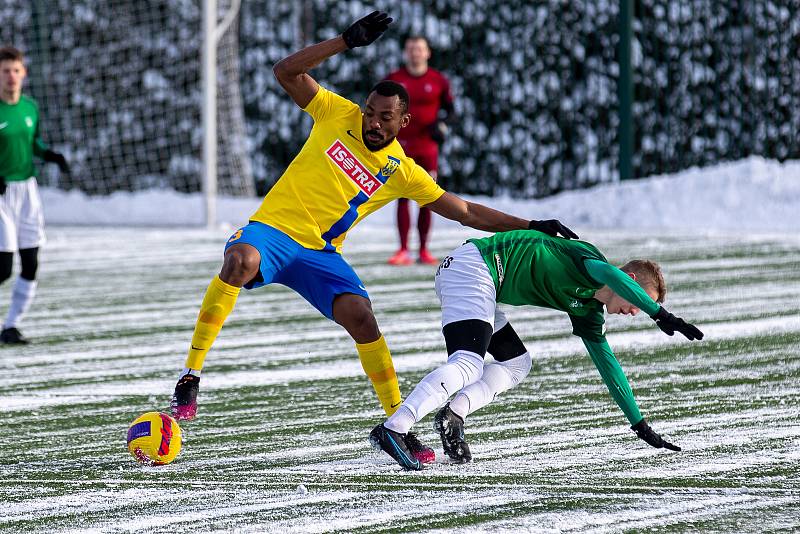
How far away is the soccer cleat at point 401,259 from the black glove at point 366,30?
27.0 ft

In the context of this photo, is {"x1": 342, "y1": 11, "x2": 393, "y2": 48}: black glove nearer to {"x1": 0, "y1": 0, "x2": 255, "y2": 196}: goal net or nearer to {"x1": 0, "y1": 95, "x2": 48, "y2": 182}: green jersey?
{"x1": 0, "y1": 95, "x2": 48, "y2": 182}: green jersey

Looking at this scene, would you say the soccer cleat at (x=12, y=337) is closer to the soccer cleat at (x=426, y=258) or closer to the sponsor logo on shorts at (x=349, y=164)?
the sponsor logo on shorts at (x=349, y=164)

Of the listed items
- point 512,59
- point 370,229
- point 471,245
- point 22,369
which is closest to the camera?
point 471,245

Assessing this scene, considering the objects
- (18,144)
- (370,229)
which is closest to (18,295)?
(18,144)

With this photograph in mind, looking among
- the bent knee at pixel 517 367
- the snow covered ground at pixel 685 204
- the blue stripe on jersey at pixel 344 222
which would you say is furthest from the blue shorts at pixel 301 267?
the snow covered ground at pixel 685 204

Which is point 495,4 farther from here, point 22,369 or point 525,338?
point 22,369

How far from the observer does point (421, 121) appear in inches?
607

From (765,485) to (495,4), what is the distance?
601 inches

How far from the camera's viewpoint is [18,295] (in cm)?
1118

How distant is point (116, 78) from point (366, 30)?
15.4 m

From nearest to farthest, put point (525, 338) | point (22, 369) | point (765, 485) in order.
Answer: point (765, 485) → point (22, 369) → point (525, 338)

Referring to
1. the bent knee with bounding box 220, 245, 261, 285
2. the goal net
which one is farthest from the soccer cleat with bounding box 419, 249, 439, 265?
the bent knee with bounding box 220, 245, 261, 285

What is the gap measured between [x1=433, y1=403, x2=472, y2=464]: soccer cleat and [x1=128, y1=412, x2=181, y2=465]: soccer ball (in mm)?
1186

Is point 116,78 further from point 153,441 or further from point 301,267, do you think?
point 153,441
